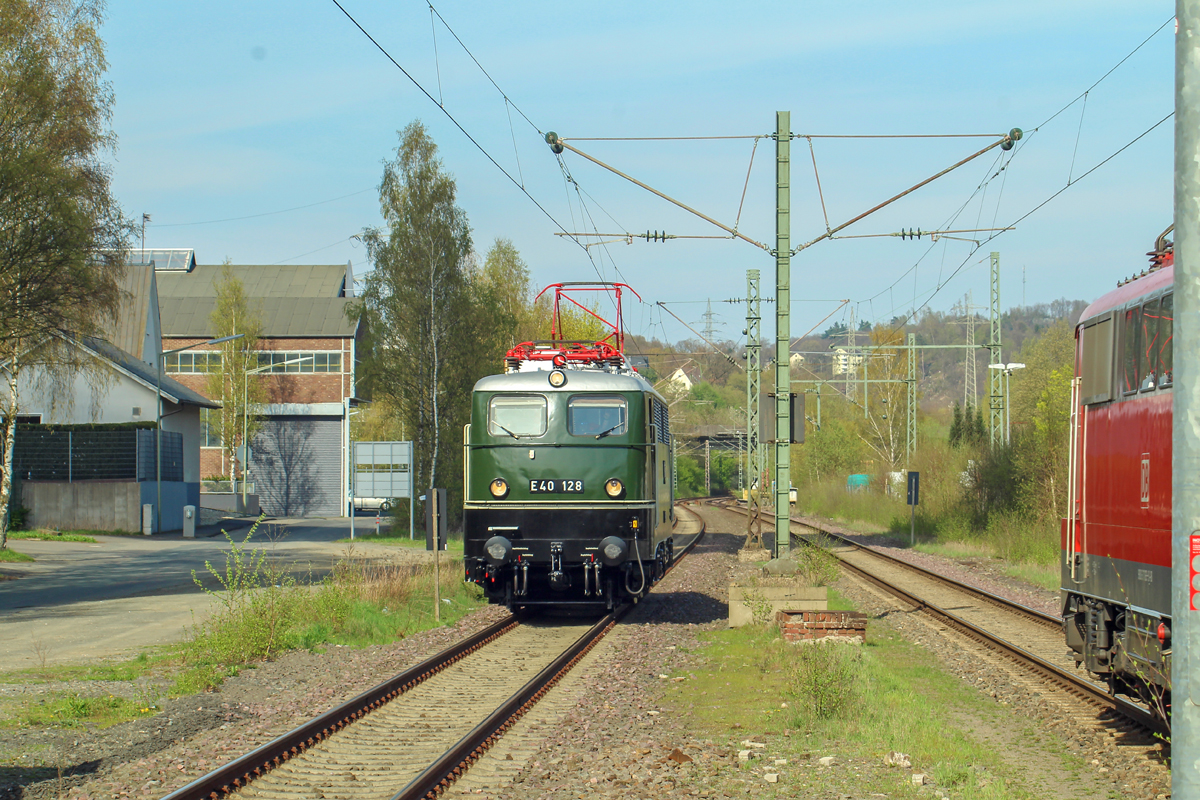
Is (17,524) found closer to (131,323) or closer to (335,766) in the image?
(131,323)

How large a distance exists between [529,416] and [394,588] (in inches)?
145

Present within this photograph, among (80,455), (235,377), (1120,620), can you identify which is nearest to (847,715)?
→ (1120,620)

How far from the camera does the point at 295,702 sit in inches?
371

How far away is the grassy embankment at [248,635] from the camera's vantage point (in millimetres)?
9047

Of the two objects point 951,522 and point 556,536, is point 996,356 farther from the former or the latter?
point 556,536

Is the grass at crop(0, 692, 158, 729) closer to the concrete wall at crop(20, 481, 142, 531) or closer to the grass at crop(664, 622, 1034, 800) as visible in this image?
the grass at crop(664, 622, 1034, 800)

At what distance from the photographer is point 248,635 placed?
11766 millimetres

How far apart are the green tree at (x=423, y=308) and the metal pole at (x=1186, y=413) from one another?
32.4 m

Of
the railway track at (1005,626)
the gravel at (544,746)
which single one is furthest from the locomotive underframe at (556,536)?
the railway track at (1005,626)

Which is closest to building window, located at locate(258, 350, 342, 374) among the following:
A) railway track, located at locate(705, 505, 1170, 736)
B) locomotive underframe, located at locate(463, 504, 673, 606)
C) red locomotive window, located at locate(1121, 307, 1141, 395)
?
railway track, located at locate(705, 505, 1170, 736)

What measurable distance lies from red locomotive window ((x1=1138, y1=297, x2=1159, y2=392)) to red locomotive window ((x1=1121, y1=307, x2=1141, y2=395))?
0.24 feet

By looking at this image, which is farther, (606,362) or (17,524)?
(17,524)

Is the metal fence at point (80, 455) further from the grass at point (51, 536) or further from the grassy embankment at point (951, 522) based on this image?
the grassy embankment at point (951, 522)

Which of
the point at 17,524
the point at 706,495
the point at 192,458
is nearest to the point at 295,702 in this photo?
the point at 17,524
